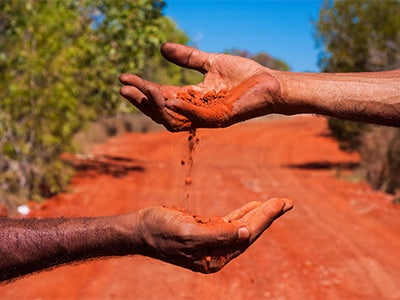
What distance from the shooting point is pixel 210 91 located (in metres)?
2.94

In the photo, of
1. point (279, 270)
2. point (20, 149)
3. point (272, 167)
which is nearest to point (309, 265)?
point (279, 270)

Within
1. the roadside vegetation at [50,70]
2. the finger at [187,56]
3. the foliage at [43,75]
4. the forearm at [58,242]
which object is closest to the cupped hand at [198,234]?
the forearm at [58,242]

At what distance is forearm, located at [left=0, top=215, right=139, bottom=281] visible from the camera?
8.29 feet

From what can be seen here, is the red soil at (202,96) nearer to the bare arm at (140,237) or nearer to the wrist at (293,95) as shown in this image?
the wrist at (293,95)

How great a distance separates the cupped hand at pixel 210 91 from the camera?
267cm

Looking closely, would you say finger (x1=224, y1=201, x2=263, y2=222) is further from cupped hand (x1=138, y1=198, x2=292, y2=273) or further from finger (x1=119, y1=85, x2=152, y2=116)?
finger (x1=119, y1=85, x2=152, y2=116)

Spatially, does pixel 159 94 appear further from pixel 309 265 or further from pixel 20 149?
pixel 20 149

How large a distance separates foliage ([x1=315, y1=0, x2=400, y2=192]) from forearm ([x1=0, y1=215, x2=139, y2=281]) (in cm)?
977

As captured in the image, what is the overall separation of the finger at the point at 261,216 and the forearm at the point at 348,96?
50cm

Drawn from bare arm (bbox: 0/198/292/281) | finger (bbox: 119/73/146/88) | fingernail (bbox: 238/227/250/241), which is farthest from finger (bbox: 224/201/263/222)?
finger (bbox: 119/73/146/88)

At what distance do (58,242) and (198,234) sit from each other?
0.56 metres

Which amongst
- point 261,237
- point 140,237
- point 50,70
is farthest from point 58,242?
point 50,70

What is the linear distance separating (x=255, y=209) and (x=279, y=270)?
4625 mm

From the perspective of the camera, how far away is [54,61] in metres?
9.91
